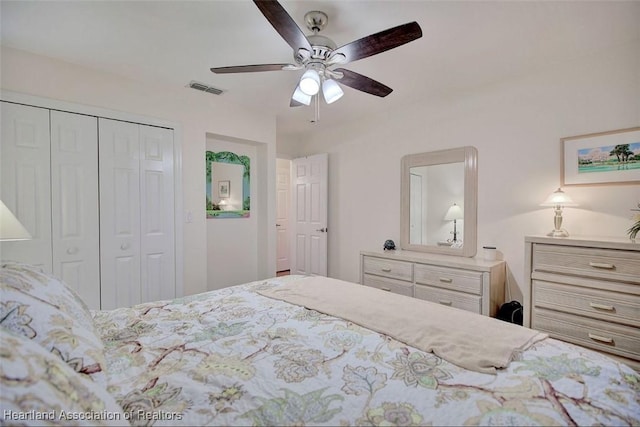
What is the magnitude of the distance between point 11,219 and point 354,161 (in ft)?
11.1

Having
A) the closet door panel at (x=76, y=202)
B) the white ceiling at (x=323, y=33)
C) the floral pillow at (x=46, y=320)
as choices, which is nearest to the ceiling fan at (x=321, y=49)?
the white ceiling at (x=323, y=33)

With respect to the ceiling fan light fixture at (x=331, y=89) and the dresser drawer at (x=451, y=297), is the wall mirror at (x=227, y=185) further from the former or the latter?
the dresser drawer at (x=451, y=297)

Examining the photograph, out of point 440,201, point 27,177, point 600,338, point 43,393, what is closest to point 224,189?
point 27,177

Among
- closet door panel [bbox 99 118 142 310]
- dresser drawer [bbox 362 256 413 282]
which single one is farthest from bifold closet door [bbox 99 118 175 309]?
dresser drawer [bbox 362 256 413 282]

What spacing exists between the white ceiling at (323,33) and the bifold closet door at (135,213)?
1.95 feet

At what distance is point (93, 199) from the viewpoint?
2.71 metres

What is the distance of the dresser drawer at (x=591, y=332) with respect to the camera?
6.47ft

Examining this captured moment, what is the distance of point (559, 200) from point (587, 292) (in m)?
0.71

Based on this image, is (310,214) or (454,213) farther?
(310,214)

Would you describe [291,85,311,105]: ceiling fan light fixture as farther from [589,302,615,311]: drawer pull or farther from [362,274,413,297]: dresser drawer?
[589,302,615,311]: drawer pull

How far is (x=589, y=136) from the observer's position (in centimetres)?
244

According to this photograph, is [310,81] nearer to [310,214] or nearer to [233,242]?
[233,242]

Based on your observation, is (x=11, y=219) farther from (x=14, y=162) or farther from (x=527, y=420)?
(x=527, y=420)

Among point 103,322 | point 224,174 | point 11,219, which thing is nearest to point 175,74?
point 224,174
